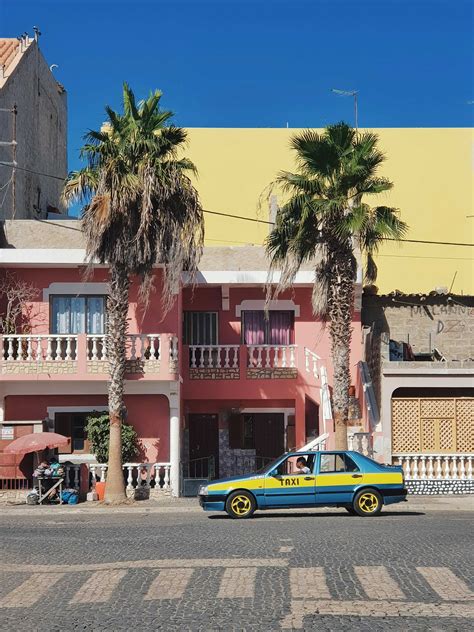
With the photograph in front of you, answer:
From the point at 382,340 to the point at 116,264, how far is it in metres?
7.93

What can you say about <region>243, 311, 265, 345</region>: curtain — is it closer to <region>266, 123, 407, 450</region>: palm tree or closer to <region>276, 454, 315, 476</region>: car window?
<region>266, 123, 407, 450</region>: palm tree

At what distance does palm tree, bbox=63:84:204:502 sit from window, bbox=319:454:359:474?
241 inches

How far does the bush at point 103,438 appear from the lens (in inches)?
1091

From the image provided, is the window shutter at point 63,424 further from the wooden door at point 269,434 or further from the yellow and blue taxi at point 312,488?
the yellow and blue taxi at point 312,488

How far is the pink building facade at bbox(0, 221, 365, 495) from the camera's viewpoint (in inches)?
1078

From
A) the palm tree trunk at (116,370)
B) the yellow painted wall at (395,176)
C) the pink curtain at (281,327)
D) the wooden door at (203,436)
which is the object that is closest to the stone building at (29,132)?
the yellow painted wall at (395,176)

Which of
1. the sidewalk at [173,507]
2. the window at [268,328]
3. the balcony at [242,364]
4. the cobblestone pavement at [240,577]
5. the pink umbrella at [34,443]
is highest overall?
the window at [268,328]

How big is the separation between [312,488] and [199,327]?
11.5m

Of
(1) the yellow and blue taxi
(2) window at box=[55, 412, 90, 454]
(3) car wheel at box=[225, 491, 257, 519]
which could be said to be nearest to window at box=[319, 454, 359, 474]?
(1) the yellow and blue taxi

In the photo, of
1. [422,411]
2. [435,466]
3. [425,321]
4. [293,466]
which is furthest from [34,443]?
[425,321]

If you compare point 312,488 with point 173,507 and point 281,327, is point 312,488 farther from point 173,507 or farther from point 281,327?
point 281,327

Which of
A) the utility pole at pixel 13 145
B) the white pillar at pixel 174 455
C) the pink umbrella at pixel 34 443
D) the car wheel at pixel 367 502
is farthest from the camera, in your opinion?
the utility pole at pixel 13 145

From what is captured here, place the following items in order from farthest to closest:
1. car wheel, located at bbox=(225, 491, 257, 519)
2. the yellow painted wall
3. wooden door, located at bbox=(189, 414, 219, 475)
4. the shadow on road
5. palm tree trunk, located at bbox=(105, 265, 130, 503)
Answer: the yellow painted wall → wooden door, located at bbox=(189, 414, 219, 475) → palm tree trunk, located at bbox=(105, 265, 130, 503) → the shadow on road → car wheel, located at bbox=(225, 491, 257, 519)

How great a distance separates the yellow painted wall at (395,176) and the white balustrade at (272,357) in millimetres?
13919
